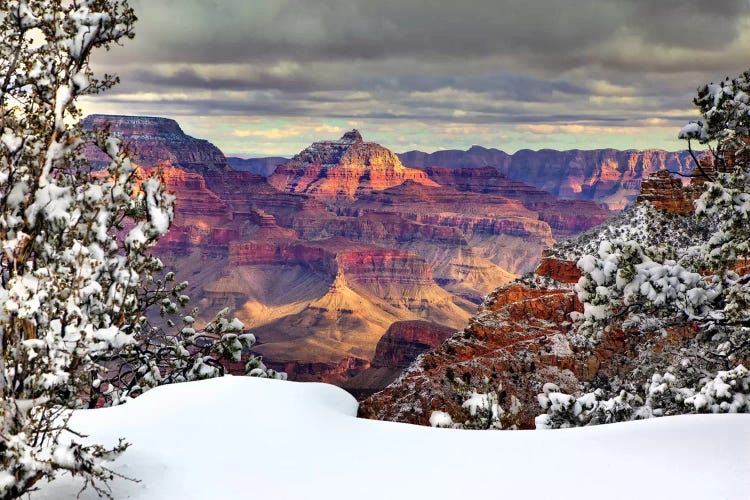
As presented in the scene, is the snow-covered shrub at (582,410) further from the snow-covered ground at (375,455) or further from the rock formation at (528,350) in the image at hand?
the rock formation at (528,350)

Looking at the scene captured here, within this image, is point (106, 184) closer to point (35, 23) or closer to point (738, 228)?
point (35, 23)

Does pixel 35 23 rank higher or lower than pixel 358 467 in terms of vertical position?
higher

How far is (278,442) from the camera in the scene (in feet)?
43.8

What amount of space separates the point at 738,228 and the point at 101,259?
12.9 m

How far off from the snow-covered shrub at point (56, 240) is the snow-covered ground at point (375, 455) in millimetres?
1613

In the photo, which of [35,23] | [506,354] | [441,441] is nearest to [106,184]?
[35,23]

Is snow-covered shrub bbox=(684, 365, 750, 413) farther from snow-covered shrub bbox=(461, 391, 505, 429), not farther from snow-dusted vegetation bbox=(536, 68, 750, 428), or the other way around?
snow-covered shrub bbox=(461, 391, 505, 429)

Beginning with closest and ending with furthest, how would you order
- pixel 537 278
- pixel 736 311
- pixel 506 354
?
→ pixel 736 311 < pixel 506 354 < pixel 537 278

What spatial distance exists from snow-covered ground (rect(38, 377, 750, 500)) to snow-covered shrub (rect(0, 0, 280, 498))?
161 centimetres

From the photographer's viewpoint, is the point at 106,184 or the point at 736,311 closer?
the point at 106,184

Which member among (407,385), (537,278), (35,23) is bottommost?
(407,385)

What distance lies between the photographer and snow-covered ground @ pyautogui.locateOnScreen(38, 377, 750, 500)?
37.3ft

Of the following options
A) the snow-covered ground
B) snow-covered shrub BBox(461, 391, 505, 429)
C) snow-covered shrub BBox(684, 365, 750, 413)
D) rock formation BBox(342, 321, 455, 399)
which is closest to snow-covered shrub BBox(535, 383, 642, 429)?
snow-covered shrub BBox(461, 391, 505, 429)

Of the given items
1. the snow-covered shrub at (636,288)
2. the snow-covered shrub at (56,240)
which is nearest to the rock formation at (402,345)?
the snow-covered shrub at (636,288)
